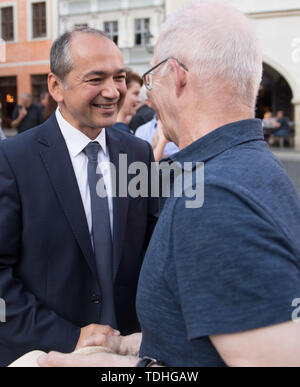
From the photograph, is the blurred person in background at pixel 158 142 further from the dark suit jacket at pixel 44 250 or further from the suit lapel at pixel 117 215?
the dark suit jacket at pixel 44 250

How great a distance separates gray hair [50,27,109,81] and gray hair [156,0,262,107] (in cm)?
74

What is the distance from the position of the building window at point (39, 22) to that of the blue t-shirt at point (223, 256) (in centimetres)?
2248

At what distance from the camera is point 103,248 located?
177 cm

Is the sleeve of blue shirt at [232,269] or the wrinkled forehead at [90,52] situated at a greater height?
the wrinkled forehead at [90,52]

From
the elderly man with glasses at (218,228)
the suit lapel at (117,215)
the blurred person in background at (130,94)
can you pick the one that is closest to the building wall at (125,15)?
the blurred person in background at (130,94)

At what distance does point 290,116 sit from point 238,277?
69.2ft

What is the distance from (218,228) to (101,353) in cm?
53

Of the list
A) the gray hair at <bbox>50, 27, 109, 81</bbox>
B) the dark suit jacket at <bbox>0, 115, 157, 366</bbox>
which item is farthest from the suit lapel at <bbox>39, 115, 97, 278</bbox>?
the gray hair at <bbox>50, 27, 109, 81</bbox>

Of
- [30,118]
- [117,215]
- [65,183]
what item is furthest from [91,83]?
[30,118]

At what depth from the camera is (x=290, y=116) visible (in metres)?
20.7

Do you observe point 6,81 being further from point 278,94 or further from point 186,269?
point 186,269

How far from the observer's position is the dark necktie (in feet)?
5.80

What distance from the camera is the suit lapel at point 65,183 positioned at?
1696 mm

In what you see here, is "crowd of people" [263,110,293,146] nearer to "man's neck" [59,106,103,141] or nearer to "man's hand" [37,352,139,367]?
"man's neck" [59,106,103,141]
